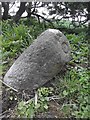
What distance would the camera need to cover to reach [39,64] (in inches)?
90.9

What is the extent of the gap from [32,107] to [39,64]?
39 centimetres

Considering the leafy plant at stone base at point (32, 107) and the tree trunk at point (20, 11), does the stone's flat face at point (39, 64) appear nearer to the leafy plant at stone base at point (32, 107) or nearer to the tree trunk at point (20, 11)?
the leafy plant at stone base at point (32, 107)

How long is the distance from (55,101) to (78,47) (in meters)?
1.03

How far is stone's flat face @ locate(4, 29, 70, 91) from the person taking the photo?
2260 mm

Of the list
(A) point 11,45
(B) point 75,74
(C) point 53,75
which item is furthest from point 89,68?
(A) point 11,45

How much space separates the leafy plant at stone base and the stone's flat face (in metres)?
0.11

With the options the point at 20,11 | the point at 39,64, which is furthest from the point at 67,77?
the point at 20,11

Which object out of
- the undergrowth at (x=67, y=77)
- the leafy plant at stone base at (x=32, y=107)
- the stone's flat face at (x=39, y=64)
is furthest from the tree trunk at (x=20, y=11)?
the leafy plant at stone base at (x=32, y=107)

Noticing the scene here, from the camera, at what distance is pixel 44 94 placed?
7.26 ft

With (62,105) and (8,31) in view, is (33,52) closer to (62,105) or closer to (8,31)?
(62,105)

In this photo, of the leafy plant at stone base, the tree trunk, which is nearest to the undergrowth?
the leafy plant at stone base

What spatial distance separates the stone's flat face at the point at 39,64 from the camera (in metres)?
2.26

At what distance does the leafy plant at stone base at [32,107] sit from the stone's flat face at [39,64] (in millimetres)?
110

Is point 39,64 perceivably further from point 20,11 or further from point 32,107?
point 20,11
